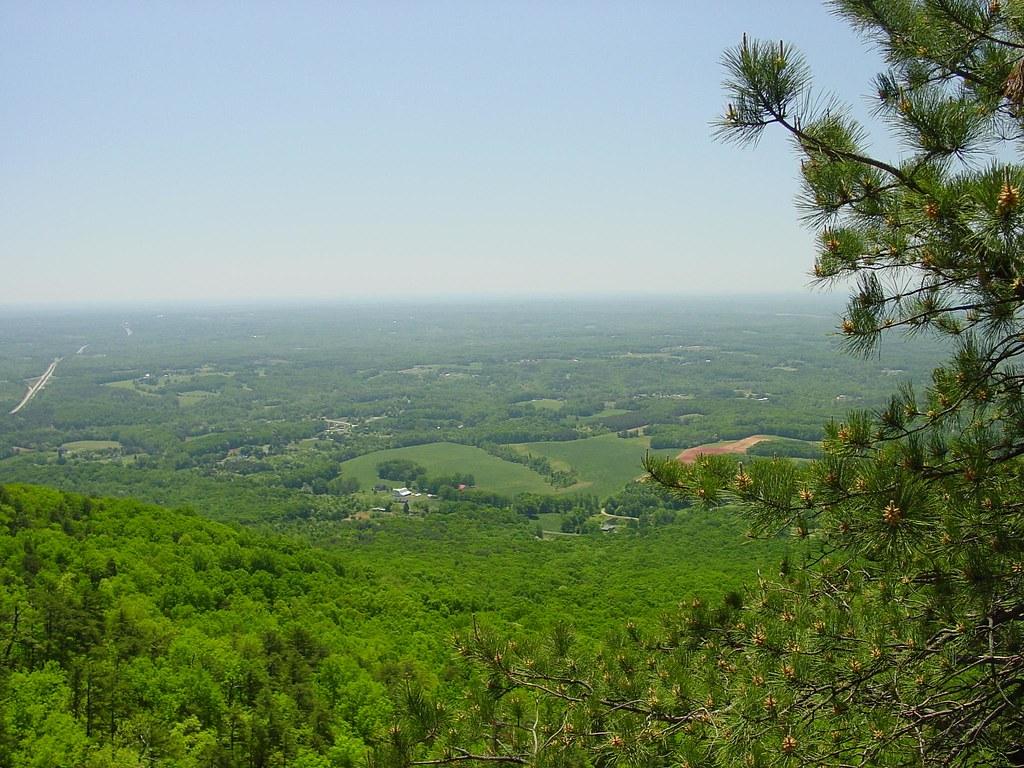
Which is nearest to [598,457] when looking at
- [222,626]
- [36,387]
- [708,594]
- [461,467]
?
[461,467]

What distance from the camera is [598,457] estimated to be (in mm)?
51750

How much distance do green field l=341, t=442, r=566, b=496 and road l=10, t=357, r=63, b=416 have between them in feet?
148

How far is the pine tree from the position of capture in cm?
221

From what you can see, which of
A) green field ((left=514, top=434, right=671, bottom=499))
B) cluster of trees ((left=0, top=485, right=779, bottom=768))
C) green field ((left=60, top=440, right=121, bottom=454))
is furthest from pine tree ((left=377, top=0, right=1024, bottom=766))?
green field ((left=60, top=440, right=121, bottom=454))

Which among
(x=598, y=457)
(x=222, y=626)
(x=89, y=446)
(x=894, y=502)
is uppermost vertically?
(x=894, y=502)

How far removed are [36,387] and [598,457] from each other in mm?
77624

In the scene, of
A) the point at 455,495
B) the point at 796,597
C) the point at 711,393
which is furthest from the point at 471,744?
the point at 711,393

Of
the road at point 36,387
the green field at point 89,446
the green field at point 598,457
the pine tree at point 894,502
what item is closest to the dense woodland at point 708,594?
the pine tree at point 894,502

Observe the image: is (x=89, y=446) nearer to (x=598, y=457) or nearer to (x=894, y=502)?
(x=598, y=457)

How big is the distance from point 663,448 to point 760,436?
8053mm

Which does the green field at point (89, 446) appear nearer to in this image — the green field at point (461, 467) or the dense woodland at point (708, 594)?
the green field at point (461, 467)

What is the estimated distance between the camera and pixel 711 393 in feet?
241

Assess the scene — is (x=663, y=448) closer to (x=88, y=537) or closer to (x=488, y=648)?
(x=88, y=537)

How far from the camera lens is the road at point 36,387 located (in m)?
69.9
